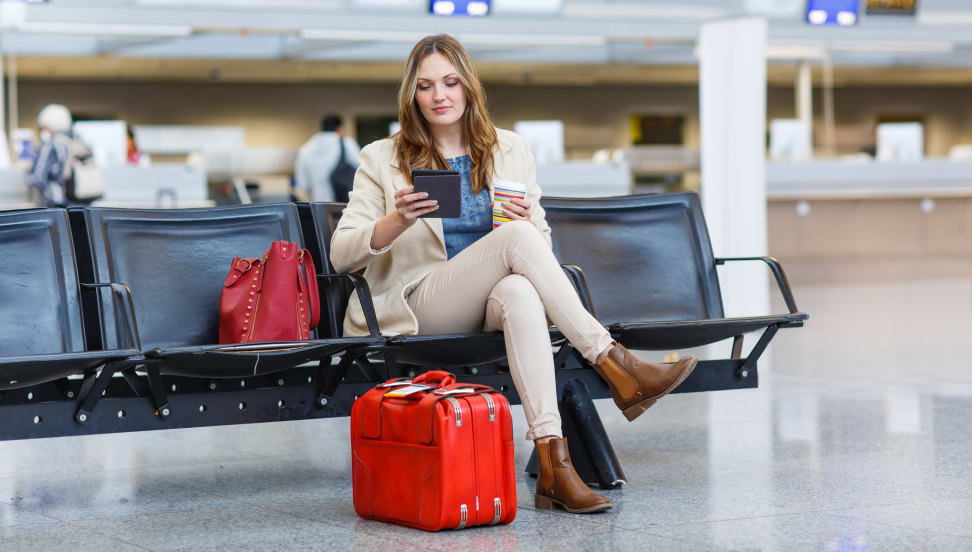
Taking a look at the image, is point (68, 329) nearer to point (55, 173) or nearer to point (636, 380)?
point (636, 380)

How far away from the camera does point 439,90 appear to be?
3.22 m

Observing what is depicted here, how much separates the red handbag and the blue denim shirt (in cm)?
40

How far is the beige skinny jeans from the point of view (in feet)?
9.40

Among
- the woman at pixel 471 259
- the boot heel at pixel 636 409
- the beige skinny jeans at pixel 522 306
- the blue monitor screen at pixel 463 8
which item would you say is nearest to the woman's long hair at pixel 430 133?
the woman at pixel 471 259

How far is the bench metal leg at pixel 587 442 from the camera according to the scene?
3.12m

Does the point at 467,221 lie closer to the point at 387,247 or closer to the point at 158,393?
the point at 387,247

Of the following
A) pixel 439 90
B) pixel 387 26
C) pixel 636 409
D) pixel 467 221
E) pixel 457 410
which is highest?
pixel 387 26

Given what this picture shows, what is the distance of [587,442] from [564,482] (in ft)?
1.05

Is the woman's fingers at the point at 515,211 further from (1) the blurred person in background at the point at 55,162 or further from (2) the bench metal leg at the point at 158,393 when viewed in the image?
(1) the blurred person in background at the point at 55,162

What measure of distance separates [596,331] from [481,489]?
0.52 metres

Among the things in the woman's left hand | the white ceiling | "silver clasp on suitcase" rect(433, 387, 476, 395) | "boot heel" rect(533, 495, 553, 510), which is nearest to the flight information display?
the white ceiling

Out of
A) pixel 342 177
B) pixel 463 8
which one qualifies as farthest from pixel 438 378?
pixel 463 8

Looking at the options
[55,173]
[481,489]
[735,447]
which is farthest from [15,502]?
[55,173]

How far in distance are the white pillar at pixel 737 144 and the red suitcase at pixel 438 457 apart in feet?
20.7
